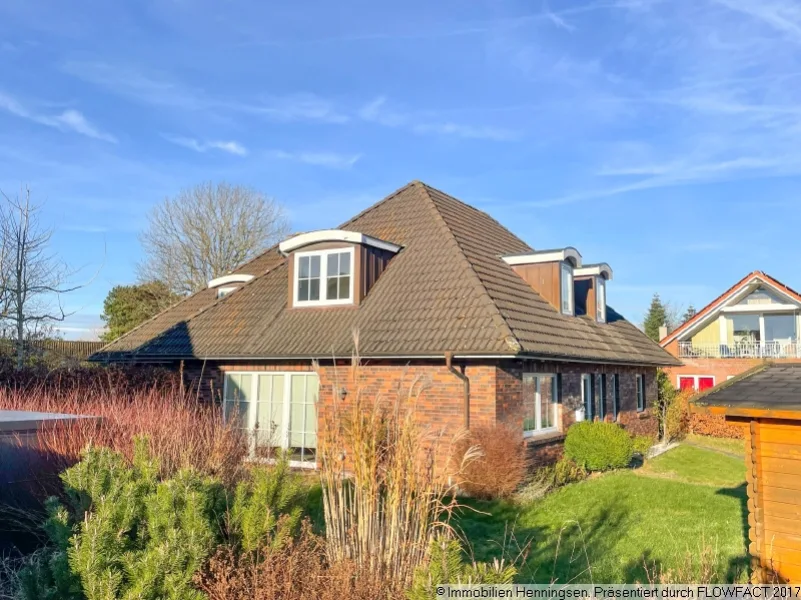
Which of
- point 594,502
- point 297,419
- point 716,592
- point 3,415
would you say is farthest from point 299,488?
point 297,419

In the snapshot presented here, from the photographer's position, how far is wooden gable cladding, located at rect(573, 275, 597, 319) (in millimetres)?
17828

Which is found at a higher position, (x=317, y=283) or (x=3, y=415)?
(x=317, y=283)

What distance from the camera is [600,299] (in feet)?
60.3

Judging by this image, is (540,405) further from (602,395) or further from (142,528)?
(142,528)

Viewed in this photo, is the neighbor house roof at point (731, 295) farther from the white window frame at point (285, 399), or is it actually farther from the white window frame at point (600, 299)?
the white window frame at point (285, 399)

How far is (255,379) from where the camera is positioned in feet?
48.8

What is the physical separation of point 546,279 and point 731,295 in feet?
77.4

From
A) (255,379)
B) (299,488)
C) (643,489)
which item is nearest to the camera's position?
(299,488)

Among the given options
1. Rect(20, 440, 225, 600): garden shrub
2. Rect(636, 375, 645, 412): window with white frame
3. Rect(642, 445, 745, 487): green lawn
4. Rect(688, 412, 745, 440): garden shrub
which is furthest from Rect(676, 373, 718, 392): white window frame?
Rect(20, 440, 225, 600): garden shrub

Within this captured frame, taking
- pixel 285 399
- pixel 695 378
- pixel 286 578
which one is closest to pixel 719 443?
pixel 695 378

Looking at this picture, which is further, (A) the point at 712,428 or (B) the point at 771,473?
(A) the point at 712,428

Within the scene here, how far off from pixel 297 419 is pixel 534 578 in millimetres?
8550

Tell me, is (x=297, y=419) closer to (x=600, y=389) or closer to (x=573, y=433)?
(x=573, y=433)

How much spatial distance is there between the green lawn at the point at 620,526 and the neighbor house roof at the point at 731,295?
74.4ft
